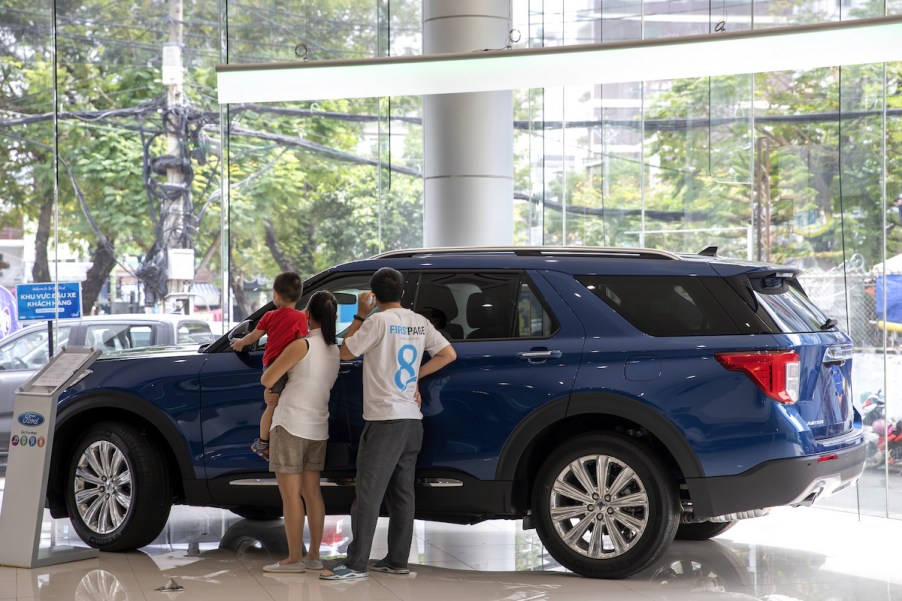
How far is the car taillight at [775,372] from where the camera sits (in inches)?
210

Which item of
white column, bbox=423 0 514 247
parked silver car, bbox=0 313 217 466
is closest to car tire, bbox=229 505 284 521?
white column, bbox=423 0 514 247

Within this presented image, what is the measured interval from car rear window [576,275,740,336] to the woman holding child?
141cm

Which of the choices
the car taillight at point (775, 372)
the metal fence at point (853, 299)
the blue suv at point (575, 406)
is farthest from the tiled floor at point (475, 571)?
the metal fence at point (853, 299)

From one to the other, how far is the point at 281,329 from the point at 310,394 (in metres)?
0.39

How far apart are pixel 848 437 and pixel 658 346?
1.11 metres

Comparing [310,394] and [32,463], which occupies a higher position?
[310,394]

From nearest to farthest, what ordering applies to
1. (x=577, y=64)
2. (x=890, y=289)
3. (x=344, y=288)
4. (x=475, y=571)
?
1. (x=475, y=571)
2. (x=344, y=288)
3. (x=577, y=64)
4. (x=890, y=289)

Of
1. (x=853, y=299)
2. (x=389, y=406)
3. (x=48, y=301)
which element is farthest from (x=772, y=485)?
(x=48, y=301)

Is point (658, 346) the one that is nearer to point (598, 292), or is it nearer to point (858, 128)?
point (598, 292)

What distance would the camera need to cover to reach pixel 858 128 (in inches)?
360

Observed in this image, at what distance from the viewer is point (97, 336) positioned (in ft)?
38.5

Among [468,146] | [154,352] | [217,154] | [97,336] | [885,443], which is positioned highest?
[217,154]

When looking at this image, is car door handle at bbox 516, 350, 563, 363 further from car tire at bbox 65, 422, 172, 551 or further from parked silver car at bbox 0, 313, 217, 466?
parked silver car at bbox 0, 313, 217, 466

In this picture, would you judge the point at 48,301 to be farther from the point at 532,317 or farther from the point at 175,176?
the point at 532,317
